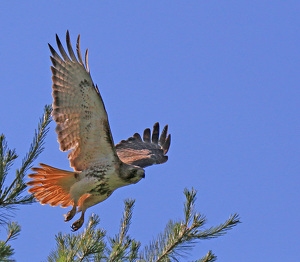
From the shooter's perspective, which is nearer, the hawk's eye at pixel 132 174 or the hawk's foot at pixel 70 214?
the hawk's foot at pixel 70 214

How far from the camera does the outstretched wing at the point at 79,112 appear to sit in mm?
6262

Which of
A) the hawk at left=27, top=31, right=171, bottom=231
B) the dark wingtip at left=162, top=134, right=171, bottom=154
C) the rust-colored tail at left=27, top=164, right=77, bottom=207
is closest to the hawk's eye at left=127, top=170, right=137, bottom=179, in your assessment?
the hawk at left=27, top=31, right=171, bottom=231

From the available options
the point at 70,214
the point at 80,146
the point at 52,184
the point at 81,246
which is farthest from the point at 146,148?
the point at 81,246

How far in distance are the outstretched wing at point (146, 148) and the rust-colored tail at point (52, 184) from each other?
146 centimetres

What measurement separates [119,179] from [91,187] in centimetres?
34

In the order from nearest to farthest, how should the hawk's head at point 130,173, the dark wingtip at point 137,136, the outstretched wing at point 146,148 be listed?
the hawk's head at point 130,173, the outstretched wing at point 146,148, the dark wingtip at point 137,136

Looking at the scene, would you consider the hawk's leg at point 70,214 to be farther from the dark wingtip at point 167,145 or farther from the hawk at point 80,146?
the dark wingtip at point 167,145

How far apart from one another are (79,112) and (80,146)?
42cm

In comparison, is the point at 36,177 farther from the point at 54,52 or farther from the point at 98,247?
the point at 98,247

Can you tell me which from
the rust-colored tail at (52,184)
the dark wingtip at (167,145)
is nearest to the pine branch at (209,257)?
the rust-colored tail at (52,184)

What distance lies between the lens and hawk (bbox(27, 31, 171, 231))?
628 centimetres

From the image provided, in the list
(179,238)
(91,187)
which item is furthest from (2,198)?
(91,187)

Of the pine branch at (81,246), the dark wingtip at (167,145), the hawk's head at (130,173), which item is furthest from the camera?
the dark wingtip at (167,145)

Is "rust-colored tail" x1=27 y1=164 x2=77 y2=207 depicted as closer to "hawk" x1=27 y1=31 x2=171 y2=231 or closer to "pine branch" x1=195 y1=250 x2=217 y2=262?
"hawk" x1=27 y1=31 x2=171 y2=231
